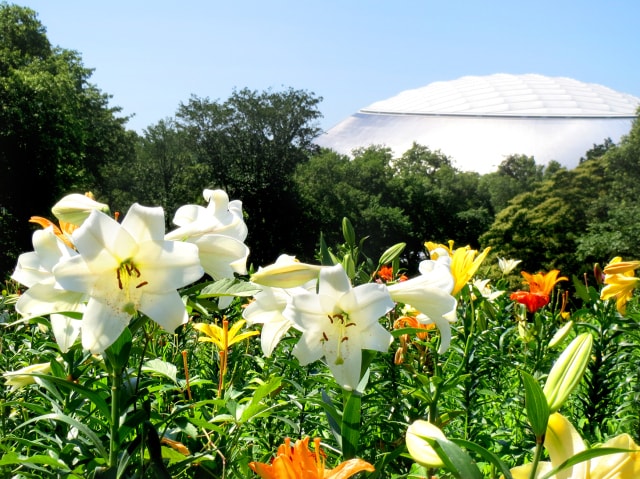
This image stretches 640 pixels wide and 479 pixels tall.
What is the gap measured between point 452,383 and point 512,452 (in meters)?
0.58

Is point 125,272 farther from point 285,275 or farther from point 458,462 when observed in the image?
point 458,462

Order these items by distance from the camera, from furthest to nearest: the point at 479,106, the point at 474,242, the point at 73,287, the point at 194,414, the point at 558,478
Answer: the point at 479,106 < the point at 474,242 < the point at 194,414 < the point at 73,287 < the point at 558,478

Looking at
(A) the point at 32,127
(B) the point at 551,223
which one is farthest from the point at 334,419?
(B) the point at 551,223

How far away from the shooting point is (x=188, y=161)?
2300 cm

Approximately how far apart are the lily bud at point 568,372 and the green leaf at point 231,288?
12.9 inches

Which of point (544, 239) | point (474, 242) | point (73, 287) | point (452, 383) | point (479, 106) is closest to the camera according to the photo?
point (73, 287)

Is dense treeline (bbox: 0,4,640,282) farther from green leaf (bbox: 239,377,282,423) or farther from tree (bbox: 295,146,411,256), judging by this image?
green leaf (bbox: 239,377,282,423)

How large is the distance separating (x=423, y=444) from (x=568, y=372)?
133mm

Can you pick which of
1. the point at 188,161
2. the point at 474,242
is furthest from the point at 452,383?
the point at 474,242

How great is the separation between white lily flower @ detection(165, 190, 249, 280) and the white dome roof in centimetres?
4356

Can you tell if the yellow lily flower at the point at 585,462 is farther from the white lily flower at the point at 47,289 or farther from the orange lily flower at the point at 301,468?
the white lily flower at the point at 47,289

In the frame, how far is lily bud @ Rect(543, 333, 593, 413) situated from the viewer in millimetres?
511

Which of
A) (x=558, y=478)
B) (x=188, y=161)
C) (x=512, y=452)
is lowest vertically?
(x=512, y=452)

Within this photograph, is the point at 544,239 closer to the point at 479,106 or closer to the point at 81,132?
the point at 81,132
